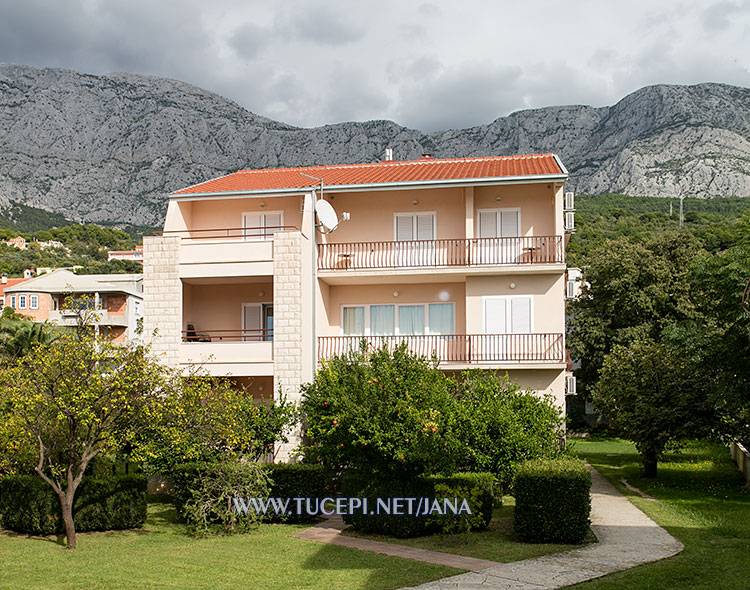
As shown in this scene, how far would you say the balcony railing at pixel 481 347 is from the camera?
22312 mm

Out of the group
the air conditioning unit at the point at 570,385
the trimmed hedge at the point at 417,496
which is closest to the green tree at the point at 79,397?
the trimmed hedge at the point at 417,496

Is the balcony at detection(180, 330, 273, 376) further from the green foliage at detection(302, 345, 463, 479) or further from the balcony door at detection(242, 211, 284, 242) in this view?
the balcony door at detection(242, 211, 284, 242)

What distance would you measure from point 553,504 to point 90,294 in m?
61.6

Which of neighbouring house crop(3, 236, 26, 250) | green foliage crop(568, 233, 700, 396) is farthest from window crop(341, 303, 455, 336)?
neighbouring house crop(3, 236, 26, 250)

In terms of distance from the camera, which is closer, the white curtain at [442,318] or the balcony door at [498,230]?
the balcony door at [498,230]

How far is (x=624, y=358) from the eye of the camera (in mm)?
24312

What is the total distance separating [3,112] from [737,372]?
101462 millimetres

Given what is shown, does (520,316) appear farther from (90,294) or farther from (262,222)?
(90,294)

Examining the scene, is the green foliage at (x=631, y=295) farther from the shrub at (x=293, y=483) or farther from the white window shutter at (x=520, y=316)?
the shrub at (x=293, y=483)

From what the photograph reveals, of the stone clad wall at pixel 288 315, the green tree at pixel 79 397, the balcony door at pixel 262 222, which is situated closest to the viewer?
the green tree at pixel 79 397

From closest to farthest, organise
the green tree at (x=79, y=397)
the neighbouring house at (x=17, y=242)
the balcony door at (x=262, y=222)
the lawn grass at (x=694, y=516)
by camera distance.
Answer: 1. the lawn grass at (x=694, y=516)
2. the green tree at (x=79, y=397)
3. the balcony door at (x=262, y=222)
4. the neighbouring house at (x=17, y=242)

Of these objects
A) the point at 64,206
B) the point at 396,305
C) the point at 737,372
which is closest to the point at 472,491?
the point at 737,372

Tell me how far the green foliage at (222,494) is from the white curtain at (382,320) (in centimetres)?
820

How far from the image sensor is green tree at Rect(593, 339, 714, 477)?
21641 mm
